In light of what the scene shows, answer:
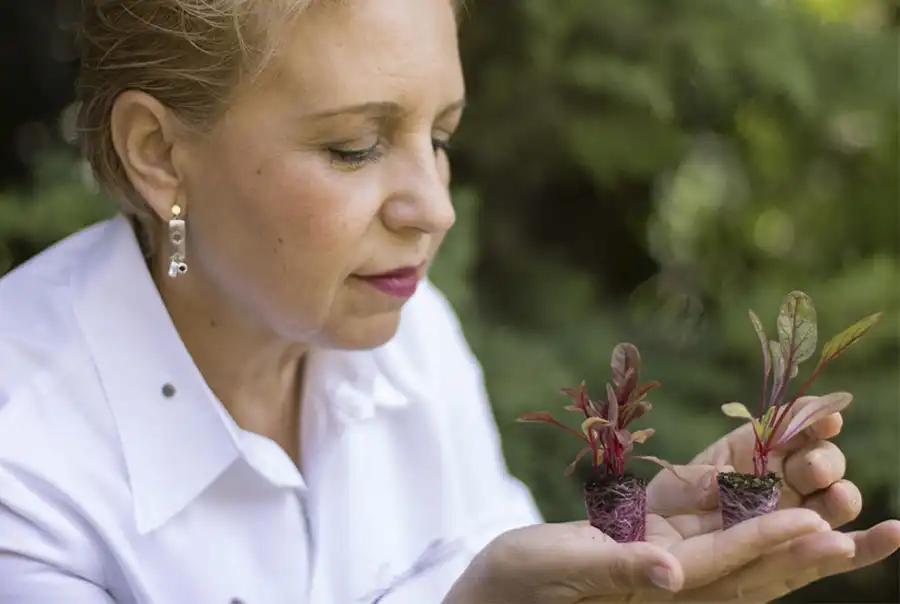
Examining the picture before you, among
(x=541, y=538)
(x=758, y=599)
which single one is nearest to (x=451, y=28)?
(x=541, y=538)

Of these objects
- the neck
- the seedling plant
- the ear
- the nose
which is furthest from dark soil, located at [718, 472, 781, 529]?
the ear

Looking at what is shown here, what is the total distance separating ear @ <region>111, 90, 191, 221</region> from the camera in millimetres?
1313

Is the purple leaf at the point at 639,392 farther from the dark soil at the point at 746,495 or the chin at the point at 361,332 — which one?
the chin at the point at 361,332

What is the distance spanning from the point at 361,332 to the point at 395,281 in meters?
0.09

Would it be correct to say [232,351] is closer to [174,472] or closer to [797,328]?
[174,472]

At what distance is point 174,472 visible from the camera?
1335mm

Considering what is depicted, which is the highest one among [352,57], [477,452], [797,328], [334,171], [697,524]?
[352,57]

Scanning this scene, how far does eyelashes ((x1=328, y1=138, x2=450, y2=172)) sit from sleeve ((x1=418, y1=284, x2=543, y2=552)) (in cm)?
59

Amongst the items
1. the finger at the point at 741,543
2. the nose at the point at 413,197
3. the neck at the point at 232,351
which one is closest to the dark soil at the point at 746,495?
the finger at the point at 741,543

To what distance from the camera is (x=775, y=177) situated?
2.78 meters

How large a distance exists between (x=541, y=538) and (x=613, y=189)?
2.06m

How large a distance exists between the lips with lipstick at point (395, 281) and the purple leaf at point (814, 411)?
53 centimetres

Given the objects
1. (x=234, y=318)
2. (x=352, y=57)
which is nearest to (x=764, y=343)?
(x=352, y=57)

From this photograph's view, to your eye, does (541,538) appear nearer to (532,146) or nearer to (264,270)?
(264,270)
